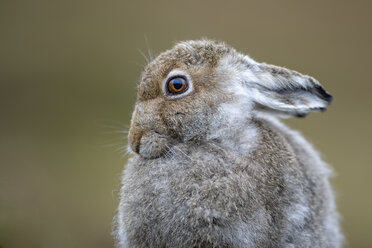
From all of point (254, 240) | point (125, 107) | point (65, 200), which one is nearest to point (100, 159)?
point (125, 107)

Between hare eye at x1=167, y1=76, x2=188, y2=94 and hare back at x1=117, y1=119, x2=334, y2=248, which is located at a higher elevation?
hare eye at x1=167, y1=76, x2=188, y2=94

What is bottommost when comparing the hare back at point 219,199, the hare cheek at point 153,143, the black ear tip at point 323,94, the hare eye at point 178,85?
the hare back at point 219,199

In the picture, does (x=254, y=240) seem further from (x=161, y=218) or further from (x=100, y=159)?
(x=100, y=159)

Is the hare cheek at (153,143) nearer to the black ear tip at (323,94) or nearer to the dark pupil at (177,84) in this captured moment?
the dark pupil at (177,84)

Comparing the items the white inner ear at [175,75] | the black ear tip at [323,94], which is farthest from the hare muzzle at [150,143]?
the black ear tip at [323,94]

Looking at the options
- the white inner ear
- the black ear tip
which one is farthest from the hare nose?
the black ear tip

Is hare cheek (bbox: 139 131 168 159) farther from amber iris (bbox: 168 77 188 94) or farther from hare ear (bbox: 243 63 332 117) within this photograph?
hare ear (bbox: 243 63 332 117)

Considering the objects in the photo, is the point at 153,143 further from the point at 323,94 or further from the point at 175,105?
the point at 323,94
